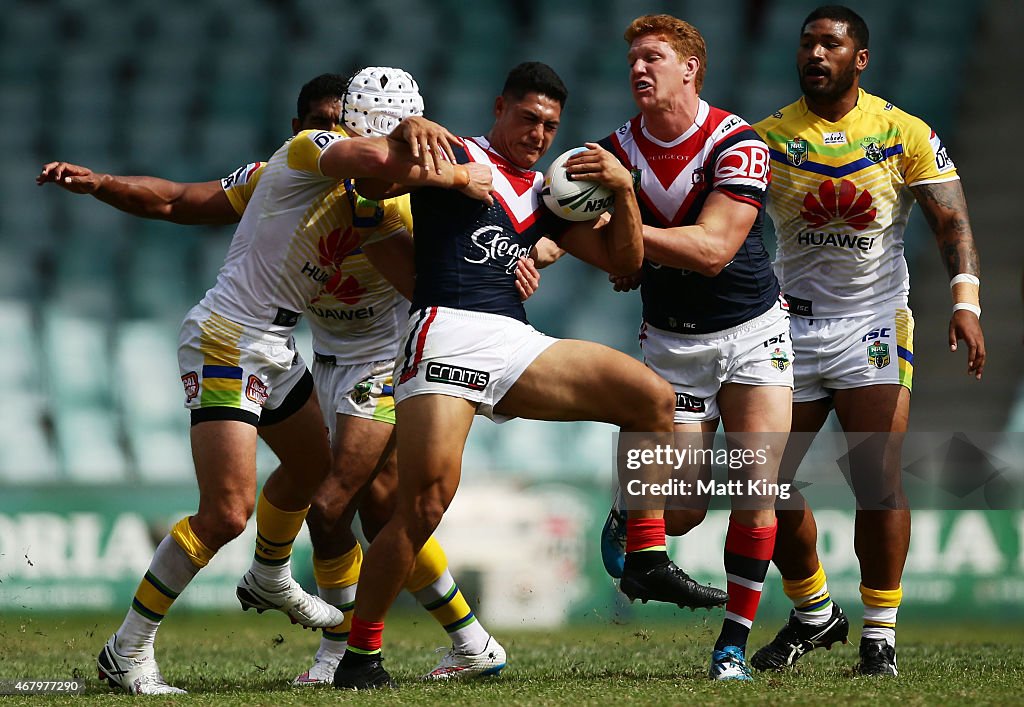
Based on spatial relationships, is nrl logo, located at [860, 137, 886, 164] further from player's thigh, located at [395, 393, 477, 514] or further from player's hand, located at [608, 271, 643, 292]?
player's thigh, located at [395, 393, 477, 514]

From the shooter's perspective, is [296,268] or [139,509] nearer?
[296,268]

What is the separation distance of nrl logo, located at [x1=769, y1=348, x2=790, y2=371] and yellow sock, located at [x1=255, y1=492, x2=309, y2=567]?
2248 mm

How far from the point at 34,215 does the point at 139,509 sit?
13.8ft

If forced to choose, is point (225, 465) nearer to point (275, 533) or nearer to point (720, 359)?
point (275, 533)

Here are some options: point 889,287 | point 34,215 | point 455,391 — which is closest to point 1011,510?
point 889,287

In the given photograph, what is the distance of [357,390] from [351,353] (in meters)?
0.22

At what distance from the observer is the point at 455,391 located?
5031 mm

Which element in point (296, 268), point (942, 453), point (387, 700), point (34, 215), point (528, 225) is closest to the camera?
point (387, 700)

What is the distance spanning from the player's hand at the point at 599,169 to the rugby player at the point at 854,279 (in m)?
1.30

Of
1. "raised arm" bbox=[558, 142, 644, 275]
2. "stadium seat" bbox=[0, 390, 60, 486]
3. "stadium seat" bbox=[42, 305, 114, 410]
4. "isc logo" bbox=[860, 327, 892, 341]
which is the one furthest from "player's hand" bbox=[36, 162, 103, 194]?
"stadium seat" bbox=[42, 305, 114, 410]

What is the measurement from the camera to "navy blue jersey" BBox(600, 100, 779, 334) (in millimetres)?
5523

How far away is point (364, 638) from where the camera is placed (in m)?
5.20

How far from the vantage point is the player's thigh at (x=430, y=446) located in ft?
16.4

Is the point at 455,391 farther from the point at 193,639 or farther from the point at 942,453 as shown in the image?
the point at 942,453
